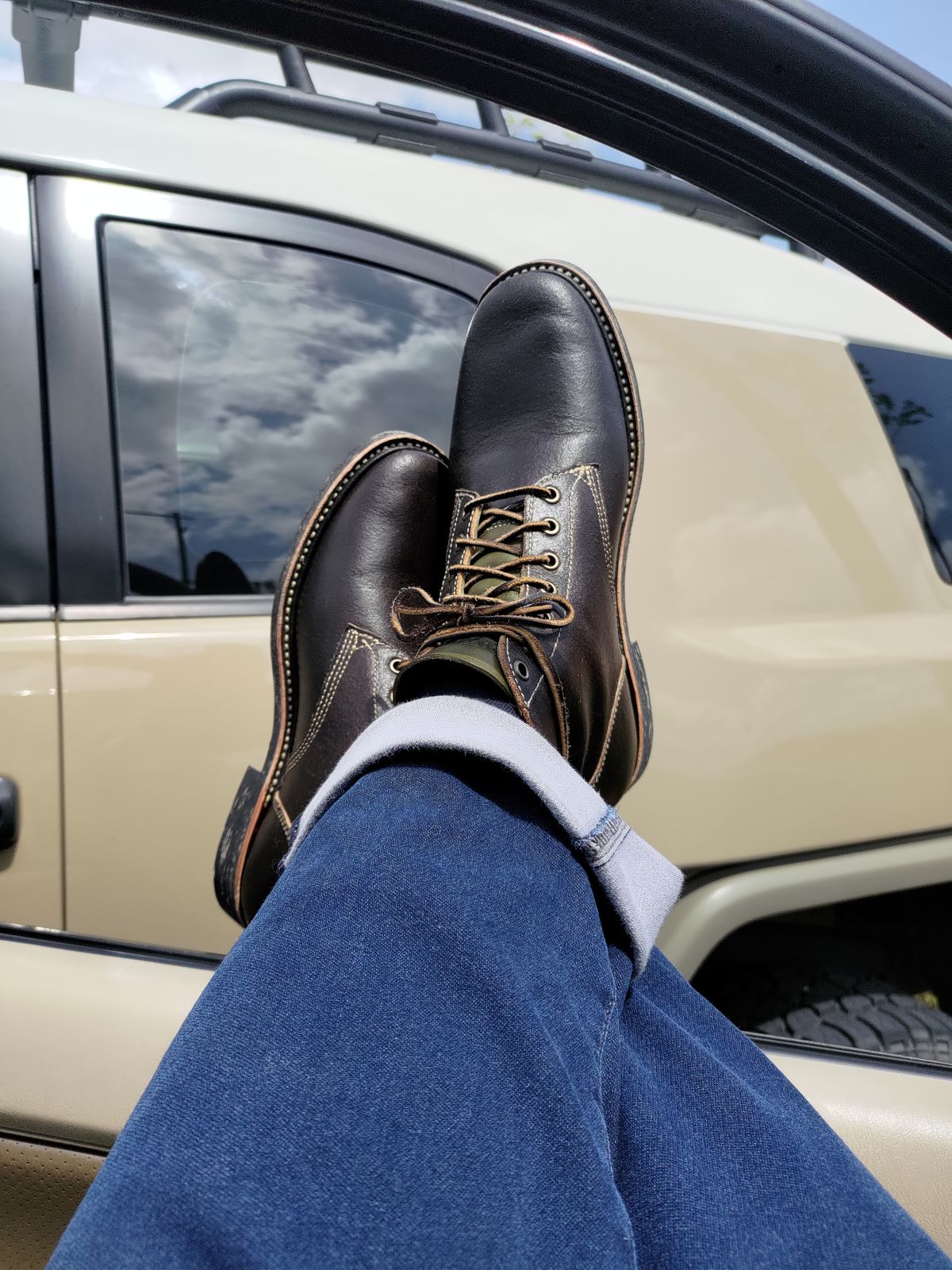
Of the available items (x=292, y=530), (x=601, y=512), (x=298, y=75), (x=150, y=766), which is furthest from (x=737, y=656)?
(x=298, y=75)

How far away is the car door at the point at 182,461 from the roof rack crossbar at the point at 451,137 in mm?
317

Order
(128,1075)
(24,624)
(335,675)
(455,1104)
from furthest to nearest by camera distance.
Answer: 1. (335,675)
2. (24,624)
3. (128,1075)
4. (455,1104)

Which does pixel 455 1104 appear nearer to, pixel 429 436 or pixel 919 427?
pixel 429 436

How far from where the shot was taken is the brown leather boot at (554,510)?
3.49 feet

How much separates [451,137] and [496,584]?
0.79m

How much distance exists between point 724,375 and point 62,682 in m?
0.91

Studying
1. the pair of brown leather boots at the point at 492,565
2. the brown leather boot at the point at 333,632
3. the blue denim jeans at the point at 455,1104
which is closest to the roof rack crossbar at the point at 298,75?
the pair of brown leather boots at the point at 492,565

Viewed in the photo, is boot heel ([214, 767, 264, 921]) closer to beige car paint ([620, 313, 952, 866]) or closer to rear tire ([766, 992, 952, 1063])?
beige car paint ([620, 313, 952, 866])

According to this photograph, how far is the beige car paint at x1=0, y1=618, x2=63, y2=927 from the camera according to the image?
105 cm

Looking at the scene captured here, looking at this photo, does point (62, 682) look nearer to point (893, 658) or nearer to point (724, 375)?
point (724, 375)

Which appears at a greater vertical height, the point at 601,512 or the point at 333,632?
the point at 601,512

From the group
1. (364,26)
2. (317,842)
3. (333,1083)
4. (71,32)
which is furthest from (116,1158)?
(71,32)

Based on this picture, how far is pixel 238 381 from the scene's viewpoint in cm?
122

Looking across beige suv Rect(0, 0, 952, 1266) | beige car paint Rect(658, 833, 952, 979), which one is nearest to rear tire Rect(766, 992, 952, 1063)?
beige suv Rect(0, 0, 952, 1266)
